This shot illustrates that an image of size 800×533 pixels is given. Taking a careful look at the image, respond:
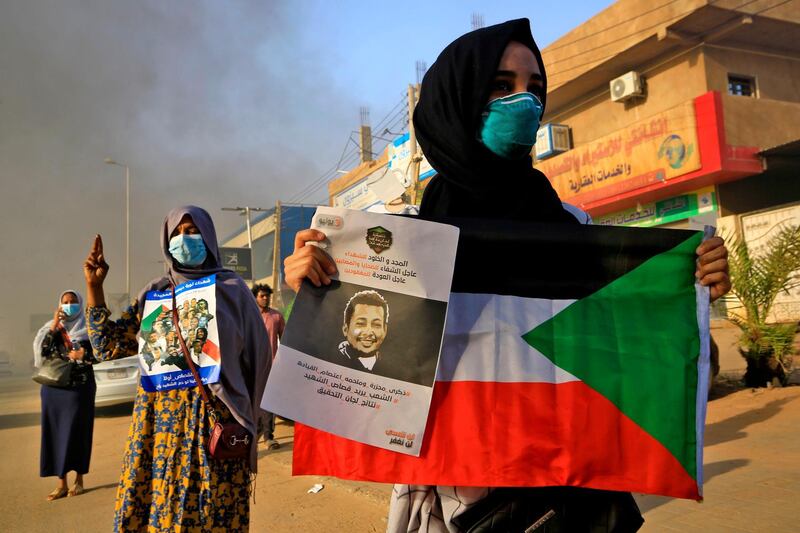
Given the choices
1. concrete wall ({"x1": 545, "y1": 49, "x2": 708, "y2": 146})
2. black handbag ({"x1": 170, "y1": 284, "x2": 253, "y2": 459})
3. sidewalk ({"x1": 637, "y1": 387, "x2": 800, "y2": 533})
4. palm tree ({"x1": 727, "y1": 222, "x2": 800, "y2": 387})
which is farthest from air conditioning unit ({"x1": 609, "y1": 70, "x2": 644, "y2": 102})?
black handbag ({"x1": 170, "y1": 284, "x2": 253, "y2": 459})

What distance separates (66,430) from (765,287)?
8369mm

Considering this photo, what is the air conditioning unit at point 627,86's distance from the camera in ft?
55.8

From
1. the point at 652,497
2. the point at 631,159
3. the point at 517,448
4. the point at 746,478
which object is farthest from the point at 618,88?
the point at 517,448

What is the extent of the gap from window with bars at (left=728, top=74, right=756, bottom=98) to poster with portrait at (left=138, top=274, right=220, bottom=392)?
55.5 feet

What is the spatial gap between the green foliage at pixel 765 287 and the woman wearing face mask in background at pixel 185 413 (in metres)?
7.36

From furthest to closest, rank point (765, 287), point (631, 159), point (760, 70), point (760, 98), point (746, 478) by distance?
1. point (760, 70)
2. point (631, 159)
3. point (760, 98)
4. point (765, 287)
5. point (746, 478)

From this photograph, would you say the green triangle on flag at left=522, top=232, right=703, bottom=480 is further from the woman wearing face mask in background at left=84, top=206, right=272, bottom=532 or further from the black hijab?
the woman wearing face mask in background at left=84, top=206, right=272, bottom=532

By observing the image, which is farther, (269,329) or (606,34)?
(606,34)

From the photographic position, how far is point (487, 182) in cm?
161

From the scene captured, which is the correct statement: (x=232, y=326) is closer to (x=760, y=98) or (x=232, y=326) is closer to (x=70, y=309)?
(x=70, y=309)

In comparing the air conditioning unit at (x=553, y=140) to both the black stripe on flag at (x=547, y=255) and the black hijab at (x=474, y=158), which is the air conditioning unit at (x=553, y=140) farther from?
the black stripe on flag at (x=547, y=255)

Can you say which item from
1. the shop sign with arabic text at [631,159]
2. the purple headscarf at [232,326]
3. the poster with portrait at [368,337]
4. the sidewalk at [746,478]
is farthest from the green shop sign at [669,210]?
the poster with portrait at [368,337]

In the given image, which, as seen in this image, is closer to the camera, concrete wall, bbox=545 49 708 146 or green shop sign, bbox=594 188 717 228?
green shop sign, bbox=594 188 717 228

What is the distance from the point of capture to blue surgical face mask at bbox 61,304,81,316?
611 centimetres
